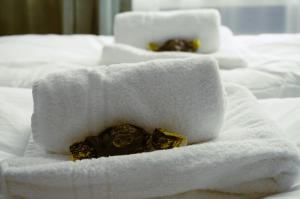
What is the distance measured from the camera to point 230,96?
3.37 ft

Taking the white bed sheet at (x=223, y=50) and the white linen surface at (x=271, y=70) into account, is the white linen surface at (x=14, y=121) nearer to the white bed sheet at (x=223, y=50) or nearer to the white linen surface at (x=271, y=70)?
the white bed sheet at (x=223, y=50)

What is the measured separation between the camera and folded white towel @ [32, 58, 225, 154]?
808 mm

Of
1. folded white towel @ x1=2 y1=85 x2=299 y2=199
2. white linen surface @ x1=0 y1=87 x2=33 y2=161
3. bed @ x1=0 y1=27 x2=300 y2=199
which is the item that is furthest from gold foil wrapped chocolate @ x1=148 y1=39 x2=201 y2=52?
folded white towel @ x1=2 y1=85 x2=299 y2=199

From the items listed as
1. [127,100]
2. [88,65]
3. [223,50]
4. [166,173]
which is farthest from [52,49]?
[166,173]

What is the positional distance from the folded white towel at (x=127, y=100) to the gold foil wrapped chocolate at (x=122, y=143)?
0.02 metres

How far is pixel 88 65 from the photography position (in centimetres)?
158

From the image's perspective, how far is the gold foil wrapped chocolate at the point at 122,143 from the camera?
80 centimetres

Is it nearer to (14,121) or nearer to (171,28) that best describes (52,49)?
(171,28)

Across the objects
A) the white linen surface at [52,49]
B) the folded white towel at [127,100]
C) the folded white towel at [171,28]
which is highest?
the folded white towel at [127,100]

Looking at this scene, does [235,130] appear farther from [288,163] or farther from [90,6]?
[90,6]

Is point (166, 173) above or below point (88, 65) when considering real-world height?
above

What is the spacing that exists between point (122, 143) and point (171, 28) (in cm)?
99

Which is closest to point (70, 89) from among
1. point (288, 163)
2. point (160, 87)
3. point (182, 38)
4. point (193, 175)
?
point (160, 87)

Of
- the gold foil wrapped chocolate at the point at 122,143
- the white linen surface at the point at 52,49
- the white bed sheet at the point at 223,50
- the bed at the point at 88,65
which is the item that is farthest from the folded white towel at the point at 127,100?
the white linen surface at the point at 52,49
